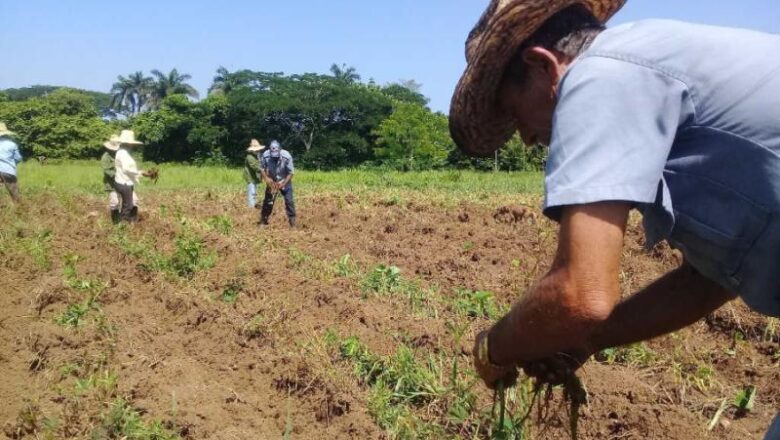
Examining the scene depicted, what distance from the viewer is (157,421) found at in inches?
144

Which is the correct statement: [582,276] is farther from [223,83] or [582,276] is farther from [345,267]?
[223,83]

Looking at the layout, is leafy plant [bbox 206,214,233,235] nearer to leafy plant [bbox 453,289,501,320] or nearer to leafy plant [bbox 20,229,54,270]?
leafy plant [bbox 20,229,54,270]

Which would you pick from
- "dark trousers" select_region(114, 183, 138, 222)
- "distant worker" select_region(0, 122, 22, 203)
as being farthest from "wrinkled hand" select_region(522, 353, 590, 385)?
"distant worker" select_region(0, 122, 22, 203)

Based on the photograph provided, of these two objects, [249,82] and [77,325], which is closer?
[77,325]

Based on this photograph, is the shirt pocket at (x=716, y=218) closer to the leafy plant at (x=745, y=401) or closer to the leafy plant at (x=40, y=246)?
the leafy plant at (x=745, y=401)

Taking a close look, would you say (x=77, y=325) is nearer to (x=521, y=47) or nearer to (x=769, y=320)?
(x=521, y=47)

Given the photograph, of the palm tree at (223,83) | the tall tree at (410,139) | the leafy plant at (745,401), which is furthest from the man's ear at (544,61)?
the palm tree at (223,83)

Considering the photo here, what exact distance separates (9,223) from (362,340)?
23.7ft

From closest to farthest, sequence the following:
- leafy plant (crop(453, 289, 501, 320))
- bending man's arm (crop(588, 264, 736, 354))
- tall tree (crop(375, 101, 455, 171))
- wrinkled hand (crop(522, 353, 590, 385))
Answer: wrinkled hand (crop(522, 353, 590, 385)) → bending man's arm (crop(588, 264, 736, 354)) → leafy plant (crop(453, 289, 501, 320)) → tall tree (crop(375, 101, 455, 171))

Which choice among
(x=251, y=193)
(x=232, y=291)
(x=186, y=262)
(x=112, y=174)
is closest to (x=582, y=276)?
(x=232, y=291)

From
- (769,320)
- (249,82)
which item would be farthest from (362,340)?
(249,82)

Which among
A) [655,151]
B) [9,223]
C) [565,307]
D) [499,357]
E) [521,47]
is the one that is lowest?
[9,223]

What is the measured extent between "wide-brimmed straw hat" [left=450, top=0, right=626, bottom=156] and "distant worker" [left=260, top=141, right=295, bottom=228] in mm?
10193

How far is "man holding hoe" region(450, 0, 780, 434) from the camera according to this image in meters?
1.29
